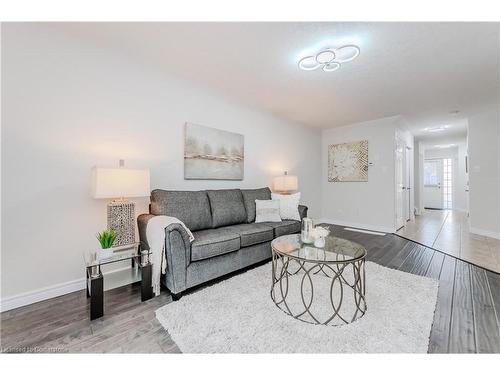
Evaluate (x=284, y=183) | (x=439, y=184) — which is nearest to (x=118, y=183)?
(x=284, y=183)

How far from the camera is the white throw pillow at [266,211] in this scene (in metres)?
3.02

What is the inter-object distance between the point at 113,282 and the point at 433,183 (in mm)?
11088

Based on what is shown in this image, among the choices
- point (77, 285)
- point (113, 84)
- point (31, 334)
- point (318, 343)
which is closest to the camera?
point (318, 343)

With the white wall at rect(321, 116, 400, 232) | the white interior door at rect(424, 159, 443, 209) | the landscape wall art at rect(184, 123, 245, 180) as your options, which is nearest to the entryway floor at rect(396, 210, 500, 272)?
the white wall at rect(321, 116, 400, 232)

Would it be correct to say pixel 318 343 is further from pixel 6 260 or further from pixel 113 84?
pixel 113 84

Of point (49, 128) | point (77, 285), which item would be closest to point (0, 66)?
point (49, 128)

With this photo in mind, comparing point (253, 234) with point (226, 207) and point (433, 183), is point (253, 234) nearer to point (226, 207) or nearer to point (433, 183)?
point (226, 207)

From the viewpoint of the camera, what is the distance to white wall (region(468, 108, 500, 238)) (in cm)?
406

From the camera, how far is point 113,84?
2283 millimetres

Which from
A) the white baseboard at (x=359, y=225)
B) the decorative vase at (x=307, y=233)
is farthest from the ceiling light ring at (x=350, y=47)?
the white baseboard at (x=359, y=225)

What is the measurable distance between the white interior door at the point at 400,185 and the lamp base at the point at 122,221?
489 centimetres

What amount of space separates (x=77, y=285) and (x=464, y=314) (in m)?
3.32

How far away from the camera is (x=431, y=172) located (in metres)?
8.87
